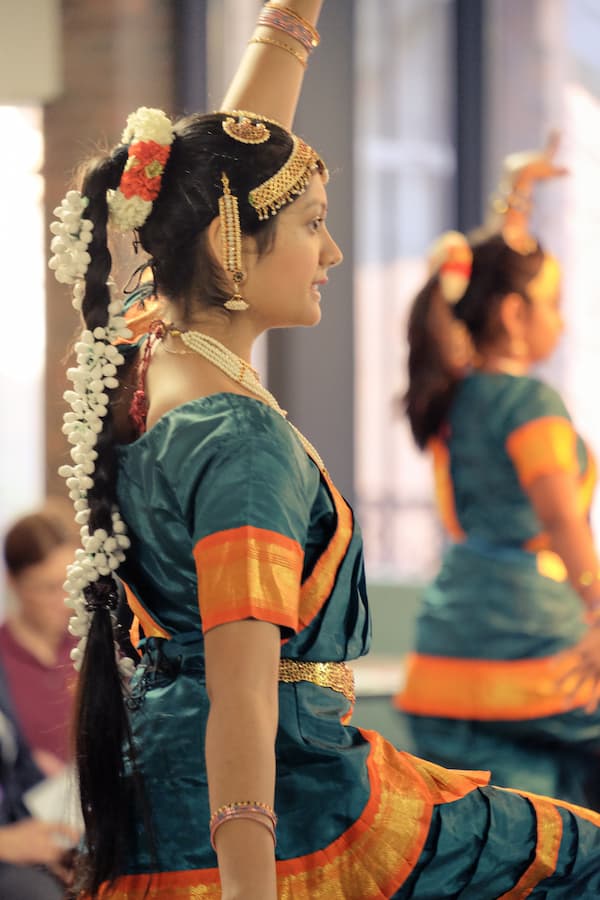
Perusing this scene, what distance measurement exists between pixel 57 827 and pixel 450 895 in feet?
4.04

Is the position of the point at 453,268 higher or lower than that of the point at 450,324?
higher

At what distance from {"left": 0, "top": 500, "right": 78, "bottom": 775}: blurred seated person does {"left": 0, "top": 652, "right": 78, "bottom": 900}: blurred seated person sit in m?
0.18

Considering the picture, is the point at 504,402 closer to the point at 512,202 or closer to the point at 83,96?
the point at 512,202

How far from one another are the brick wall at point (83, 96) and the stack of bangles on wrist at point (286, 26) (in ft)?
9.00

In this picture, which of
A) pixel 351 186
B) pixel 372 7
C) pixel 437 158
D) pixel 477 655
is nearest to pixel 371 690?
pixel 477 655

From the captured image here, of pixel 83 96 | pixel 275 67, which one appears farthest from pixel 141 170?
pixel 83 96

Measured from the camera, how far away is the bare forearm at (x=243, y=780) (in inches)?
42.4

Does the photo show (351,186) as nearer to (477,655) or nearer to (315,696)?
(477,655)

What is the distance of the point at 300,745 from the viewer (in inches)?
48.6

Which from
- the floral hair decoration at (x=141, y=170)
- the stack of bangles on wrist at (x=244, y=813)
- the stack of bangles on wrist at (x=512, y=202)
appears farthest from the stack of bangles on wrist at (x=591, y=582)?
the stack of bangles on wrist at (x=244, y=813)

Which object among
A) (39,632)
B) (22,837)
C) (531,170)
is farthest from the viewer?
(531,170)

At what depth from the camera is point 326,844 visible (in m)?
1.22

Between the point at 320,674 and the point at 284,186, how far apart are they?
46cm

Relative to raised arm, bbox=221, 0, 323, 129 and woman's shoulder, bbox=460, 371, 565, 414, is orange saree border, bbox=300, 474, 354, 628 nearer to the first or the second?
raised arm, bbox=221, 0, 323, 129
